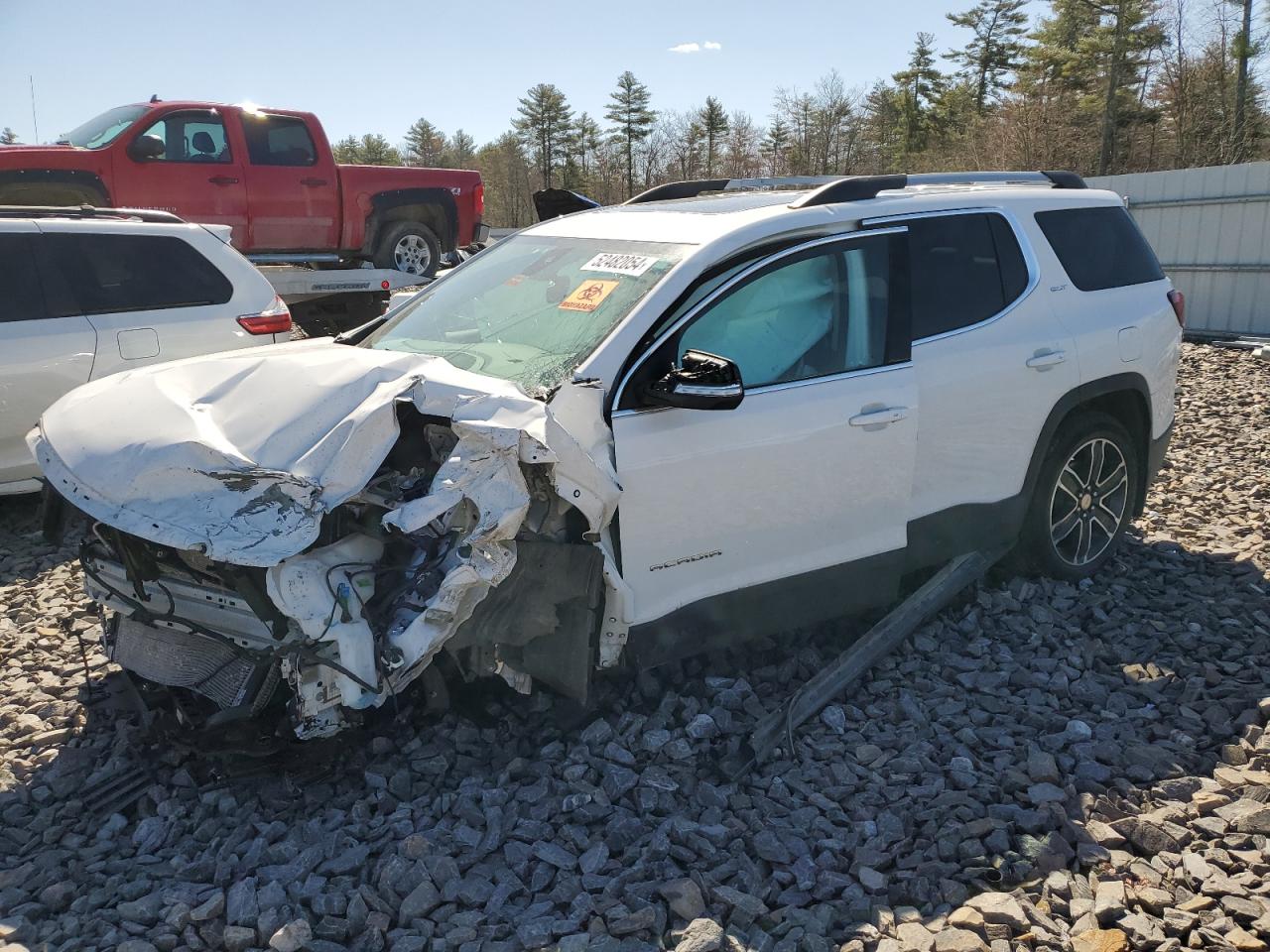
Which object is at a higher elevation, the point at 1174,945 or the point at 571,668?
the point at 571,668

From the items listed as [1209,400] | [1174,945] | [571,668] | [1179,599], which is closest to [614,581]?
[571,668]

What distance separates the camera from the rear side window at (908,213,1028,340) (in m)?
4.39

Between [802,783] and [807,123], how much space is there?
205 ft

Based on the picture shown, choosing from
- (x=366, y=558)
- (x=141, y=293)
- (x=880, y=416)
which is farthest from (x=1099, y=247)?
(x=141, y=293)

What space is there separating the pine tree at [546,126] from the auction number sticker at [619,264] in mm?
63043

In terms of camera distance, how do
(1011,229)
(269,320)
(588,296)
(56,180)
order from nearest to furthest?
(588,296), (1011,229), (269,320), (56,180)

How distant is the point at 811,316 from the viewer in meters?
4.07

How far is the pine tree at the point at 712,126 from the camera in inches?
2496

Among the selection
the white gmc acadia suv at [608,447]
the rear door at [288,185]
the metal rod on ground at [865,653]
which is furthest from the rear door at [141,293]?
the metal rod on ground at [865,653]

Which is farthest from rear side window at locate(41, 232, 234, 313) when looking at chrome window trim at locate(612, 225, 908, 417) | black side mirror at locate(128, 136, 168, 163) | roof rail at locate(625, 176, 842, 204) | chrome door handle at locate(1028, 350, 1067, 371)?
chrome door handle at locate(1028, 350, 1067, 371)

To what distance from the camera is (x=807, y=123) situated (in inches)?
2402

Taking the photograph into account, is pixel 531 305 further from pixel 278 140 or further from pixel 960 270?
pixel 278 140

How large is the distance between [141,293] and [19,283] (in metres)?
0.71

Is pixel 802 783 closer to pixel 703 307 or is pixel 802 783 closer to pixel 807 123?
pixel 703 307
